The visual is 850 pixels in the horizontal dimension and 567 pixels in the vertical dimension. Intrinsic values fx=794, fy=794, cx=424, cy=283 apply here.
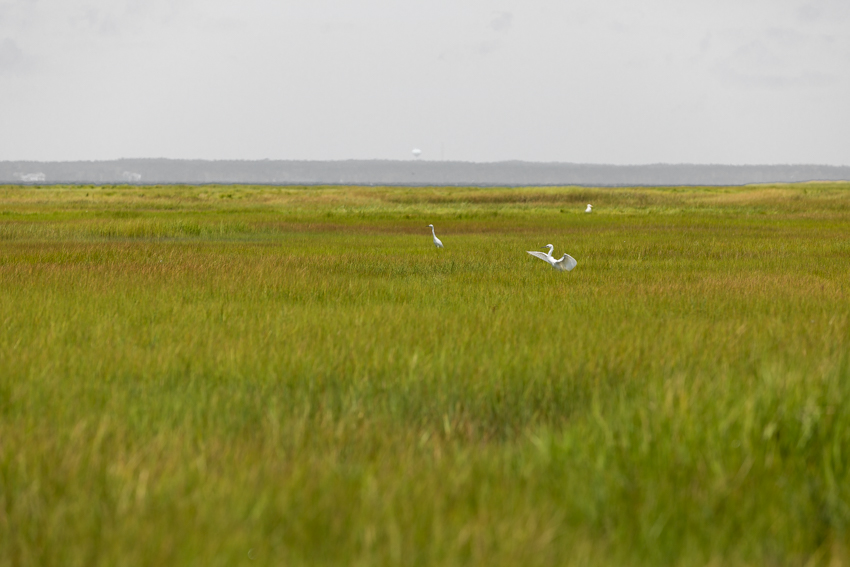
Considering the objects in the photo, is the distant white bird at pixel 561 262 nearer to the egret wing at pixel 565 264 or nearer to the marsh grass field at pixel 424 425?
the egret wing at pixel 565 264

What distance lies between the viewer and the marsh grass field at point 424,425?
10.6 feet

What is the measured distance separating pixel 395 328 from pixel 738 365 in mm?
3361

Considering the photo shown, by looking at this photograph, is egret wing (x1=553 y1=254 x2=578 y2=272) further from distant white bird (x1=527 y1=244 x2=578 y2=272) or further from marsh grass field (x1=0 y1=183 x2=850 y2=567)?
marsh grass field (x1=0 y1=183 x2=850 y2=567)

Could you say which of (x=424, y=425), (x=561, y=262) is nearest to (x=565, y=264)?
(x=561, y=262)

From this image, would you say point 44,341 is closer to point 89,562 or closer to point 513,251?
point 89,562

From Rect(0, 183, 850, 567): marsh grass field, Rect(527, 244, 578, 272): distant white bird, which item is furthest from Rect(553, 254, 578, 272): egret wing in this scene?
Rect(0, 183, 850, 567): marsh grass field

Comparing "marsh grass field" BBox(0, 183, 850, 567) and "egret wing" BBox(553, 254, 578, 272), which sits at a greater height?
"egret wing" BBox(553, 254, 578, 272)

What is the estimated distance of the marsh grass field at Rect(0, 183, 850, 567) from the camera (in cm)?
322

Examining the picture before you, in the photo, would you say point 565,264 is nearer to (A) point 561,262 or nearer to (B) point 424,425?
(A) point 561,262

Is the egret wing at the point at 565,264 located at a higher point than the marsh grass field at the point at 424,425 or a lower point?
higher

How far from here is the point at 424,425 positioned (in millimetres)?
5031

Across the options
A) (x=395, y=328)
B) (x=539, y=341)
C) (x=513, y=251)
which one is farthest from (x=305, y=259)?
(x=539, y=341)

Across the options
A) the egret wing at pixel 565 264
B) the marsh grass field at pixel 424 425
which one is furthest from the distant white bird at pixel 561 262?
the marsh grass field at pixel 424 425

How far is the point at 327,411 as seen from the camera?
4.99 metres
